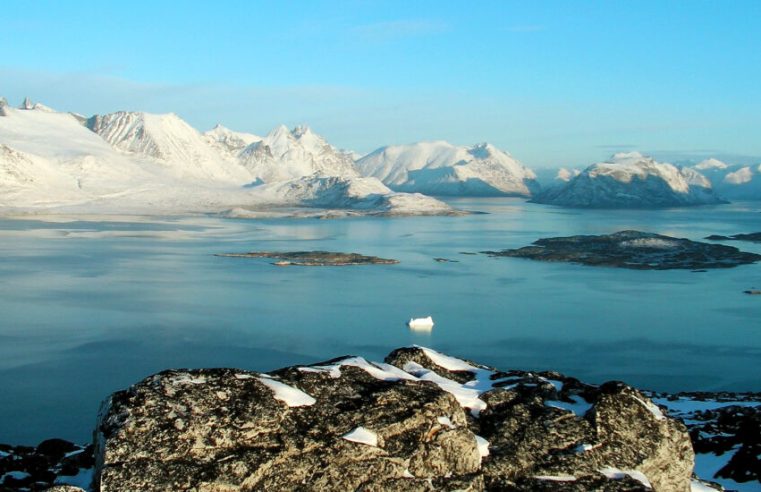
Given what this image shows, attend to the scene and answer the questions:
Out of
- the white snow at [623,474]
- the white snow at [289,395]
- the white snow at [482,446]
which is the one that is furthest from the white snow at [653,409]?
the white snow at [289,395]

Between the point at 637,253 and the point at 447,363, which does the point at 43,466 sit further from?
the point at 637,253

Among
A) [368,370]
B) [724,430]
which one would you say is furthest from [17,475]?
[724,430]

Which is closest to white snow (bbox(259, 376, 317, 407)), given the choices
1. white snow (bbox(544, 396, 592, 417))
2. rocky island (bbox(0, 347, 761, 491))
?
rocky island (bbox(0, 347, 761, 491))

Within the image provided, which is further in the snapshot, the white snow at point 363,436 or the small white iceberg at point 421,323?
the small white iceberg at point 421,323

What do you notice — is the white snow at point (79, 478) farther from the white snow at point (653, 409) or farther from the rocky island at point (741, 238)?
the rocky island at point (741, 238)

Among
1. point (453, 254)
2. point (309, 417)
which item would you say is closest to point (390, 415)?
point (309, 417)

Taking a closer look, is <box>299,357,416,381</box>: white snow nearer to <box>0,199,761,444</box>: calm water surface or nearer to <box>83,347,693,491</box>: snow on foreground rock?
<box>83,347,693,491</box>: snow on foreground rock
